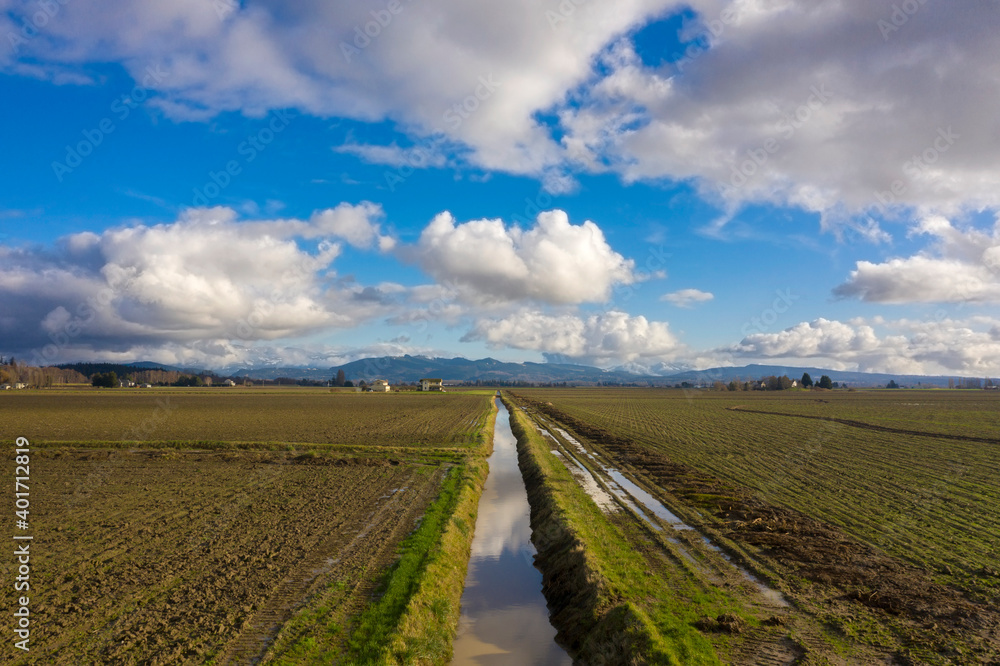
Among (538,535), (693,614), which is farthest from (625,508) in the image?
(693,614)

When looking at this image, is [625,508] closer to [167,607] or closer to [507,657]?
[507,657]

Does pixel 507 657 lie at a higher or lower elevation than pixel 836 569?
lower

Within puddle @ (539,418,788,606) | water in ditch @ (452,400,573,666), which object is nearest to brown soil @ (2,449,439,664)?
water in ditch @ (452,400,573,666)

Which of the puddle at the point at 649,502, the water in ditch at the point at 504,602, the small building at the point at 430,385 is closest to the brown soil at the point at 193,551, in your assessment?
the water in ditch at the point at 504,602

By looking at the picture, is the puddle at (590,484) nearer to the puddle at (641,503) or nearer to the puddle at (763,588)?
the puddle at (641,503)

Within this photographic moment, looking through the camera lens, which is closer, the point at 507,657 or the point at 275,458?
the point at 507,657

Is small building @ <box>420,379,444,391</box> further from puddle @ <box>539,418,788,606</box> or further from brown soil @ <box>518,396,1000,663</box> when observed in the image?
brown soil @ <box>518,396,1000,663</box>

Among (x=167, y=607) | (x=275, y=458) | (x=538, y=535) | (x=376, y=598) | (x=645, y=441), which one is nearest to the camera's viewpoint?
(x=167, y=607)

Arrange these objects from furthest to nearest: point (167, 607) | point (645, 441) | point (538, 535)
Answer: point (645, 441), point (538, 535), point (167, 607)
